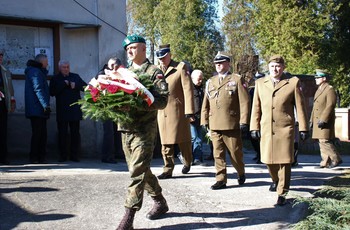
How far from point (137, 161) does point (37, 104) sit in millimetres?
4420

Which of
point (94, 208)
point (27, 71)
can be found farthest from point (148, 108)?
point (27, 71)

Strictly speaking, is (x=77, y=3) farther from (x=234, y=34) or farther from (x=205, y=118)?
(x=234, y=34)

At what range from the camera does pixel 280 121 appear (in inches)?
250

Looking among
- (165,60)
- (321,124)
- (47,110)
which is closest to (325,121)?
(321,124)

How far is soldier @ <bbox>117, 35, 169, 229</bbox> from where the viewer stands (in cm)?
488

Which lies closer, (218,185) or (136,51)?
(136,51)

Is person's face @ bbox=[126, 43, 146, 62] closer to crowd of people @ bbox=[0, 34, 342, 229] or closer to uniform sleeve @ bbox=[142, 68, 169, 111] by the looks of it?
crowd of people @ bbox=[0, 34, 342, 229]

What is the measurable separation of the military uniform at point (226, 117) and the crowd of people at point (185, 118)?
1cm

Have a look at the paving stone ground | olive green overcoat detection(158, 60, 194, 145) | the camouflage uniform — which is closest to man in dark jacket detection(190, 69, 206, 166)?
the paving stone ground

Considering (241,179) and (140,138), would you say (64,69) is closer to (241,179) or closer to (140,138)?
(241,179)

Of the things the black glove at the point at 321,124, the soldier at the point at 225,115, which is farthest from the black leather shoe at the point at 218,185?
the black glove at the point at 321,124

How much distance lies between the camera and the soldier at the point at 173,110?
7652 mm

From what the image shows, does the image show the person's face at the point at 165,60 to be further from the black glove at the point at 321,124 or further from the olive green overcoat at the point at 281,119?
the black glove at the point at 321,124

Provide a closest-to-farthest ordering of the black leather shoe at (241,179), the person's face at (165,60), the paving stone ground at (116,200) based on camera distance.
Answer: the paving stone ground at (116,200) → the black leather shoe at (241,179) → the person's face at (165,60)
